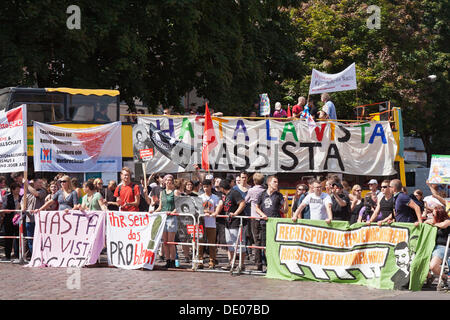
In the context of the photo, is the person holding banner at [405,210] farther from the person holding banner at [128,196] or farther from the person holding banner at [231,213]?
the person holding banner at [128,196]

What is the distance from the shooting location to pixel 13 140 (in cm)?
1551

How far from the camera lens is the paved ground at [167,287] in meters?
10.9

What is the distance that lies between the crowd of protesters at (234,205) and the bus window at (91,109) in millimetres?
3568

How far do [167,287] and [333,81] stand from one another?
42.0 ft

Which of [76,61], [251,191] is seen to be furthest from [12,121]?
[76,61]

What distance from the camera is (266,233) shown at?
544 inches

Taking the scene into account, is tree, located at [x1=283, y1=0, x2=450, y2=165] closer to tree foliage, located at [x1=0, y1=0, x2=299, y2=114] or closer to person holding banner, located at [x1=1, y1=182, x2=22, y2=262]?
tree foliage, located at [x1=0, y1=0, x2=299, y2=114]

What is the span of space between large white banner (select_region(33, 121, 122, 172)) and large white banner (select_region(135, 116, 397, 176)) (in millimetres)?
1800

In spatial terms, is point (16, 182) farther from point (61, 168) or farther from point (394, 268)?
point (394, 268)

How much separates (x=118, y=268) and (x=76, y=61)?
12902 millimetres

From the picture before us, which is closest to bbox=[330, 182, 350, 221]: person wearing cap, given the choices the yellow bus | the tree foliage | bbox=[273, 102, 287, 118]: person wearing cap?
the yellow bus

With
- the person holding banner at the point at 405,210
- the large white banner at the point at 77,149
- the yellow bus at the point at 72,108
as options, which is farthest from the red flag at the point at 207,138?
the person holding banner at the point at 405,210

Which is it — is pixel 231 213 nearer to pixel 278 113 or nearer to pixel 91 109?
pixel 91 109

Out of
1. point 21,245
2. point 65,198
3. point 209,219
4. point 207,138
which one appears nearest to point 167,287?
point 209,219
